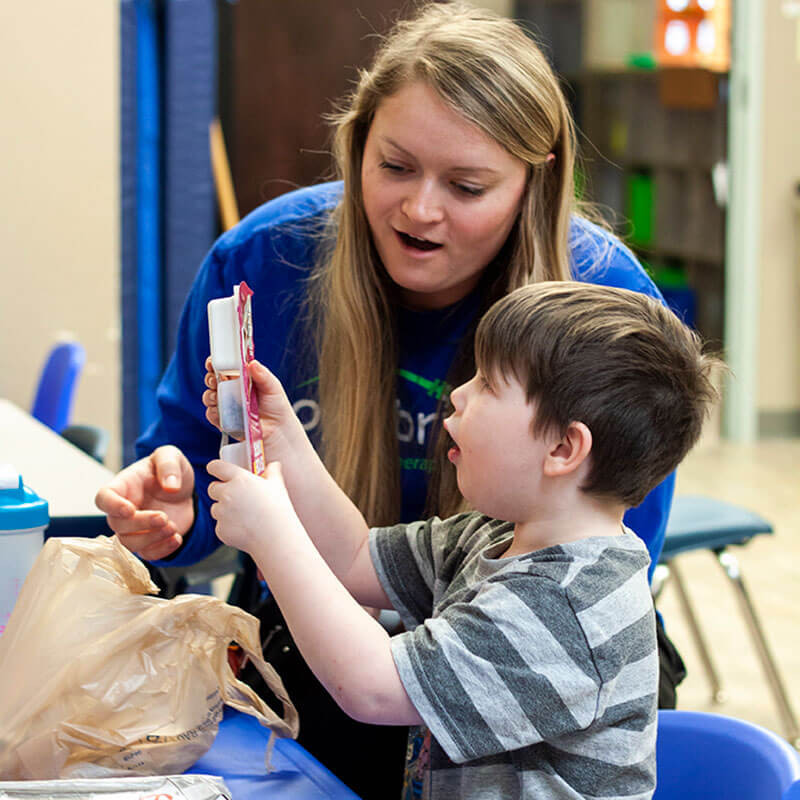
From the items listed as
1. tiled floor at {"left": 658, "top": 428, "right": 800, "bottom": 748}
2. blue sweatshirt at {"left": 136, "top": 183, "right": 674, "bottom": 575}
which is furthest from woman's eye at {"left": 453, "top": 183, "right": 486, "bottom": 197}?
tiled floor at {"left": 658, "top": 428, "right": 800, "bottom": 748}

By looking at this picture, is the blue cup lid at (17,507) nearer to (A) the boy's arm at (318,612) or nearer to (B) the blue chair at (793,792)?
(A) the boy's arm at (318,612)

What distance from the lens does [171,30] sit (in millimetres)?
3416

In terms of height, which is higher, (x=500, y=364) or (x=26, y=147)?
(x=26, y=147)

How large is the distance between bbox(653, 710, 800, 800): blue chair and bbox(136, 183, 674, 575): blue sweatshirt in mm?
328

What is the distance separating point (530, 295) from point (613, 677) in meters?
0.30

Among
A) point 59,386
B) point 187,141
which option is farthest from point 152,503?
point 187,141

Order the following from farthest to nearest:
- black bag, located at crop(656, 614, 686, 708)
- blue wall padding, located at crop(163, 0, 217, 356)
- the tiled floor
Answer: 1. blue wall padding, located at crop(163, 0, 217, 356)
2. the tiled floor
3. black bag, located at crop(656, 614, 686, 708)

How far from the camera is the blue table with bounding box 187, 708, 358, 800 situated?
0.87m

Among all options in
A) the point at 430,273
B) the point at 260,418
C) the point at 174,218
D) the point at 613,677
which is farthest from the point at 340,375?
the point at 174,218

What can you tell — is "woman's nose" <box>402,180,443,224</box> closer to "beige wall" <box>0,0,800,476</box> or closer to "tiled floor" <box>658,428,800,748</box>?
"tiled floor" <box>658,428,800,748</box>

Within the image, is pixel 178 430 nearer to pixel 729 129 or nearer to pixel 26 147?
pixel 26 147

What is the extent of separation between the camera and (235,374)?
829mm

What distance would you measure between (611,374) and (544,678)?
23 centimetres

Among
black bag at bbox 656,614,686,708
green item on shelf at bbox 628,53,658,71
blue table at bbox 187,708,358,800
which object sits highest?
green item on shelf at bbox 628,53,658,71
